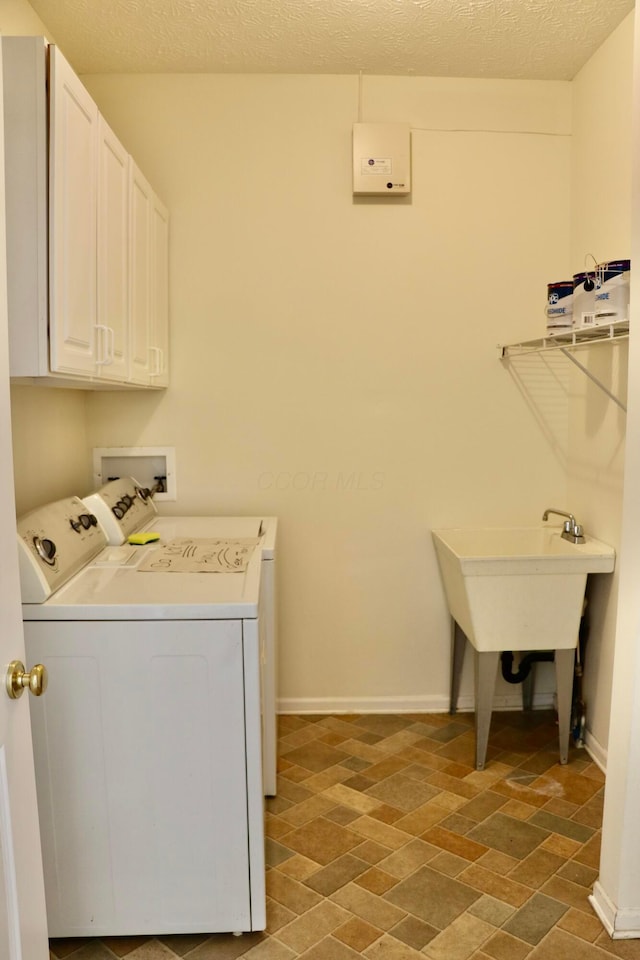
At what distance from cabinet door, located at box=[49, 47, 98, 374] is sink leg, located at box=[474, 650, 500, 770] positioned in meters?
1.74

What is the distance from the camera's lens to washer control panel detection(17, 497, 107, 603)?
1.86 meters

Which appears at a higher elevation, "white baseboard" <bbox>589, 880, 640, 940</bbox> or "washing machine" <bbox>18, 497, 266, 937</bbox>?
"washing machine" <bbox>18, 497, 266, 937</bbox>

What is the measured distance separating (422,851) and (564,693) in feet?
2.78

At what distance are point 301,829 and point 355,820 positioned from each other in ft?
0.60

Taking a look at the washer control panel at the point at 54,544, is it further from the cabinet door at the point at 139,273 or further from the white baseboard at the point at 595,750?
the white baseboard at the point at 595,750

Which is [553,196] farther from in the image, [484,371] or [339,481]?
[339,481]

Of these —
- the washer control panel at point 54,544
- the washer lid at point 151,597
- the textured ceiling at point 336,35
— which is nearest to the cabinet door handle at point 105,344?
the washer control panel at point 54,544

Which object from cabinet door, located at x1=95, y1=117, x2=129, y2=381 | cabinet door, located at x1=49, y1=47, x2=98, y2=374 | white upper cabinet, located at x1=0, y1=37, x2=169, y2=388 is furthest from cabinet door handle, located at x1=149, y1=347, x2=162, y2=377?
cabinet door, located at x1=49, y1=47, x2=98, y2=374

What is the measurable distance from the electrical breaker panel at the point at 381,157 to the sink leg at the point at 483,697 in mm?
1844

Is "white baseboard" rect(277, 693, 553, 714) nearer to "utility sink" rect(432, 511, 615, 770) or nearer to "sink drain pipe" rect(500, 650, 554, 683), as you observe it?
"sink drain pipe" rect(500, 650, 554, 683)

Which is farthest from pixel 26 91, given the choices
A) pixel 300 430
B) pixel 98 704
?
pixel 300 430

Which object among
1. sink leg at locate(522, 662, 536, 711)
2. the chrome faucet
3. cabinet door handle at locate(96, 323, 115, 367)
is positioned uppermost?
cabinet door handle at locate(96, 323, 115, 367)

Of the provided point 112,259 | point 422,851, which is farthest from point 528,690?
→ point 112,259

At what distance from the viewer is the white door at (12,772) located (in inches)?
46.9
